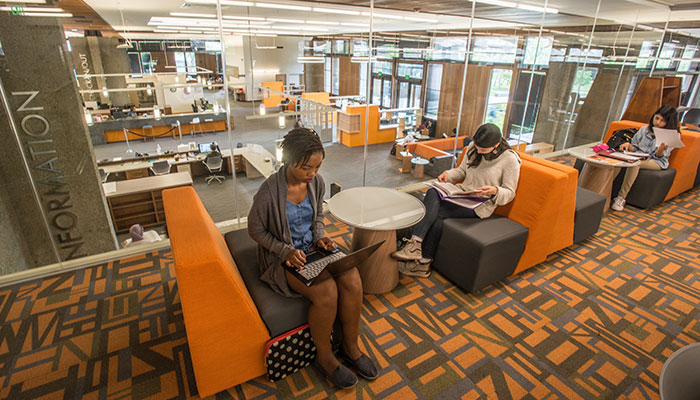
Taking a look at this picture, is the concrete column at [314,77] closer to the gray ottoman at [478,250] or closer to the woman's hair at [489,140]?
the woman's hair at [489,140]

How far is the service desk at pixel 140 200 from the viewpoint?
6473 mm

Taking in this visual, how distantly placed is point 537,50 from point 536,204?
4591 millimetres

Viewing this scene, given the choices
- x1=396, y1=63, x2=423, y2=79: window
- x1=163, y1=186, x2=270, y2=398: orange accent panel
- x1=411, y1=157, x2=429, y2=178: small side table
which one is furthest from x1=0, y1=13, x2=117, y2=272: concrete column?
x1=411, y1=157, x2=429, y2=178: small side table

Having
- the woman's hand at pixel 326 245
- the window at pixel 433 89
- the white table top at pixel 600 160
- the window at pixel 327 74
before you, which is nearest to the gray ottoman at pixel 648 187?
the white table top at pixel 600 160

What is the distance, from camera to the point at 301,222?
2205mm

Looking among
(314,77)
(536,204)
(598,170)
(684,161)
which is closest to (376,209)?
(536,204)

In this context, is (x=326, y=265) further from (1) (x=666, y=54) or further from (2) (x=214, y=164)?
(1) (x=666, y=54)

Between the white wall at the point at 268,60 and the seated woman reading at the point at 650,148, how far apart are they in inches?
200

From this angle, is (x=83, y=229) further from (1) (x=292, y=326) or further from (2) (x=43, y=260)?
(1) (x=292, y=326)

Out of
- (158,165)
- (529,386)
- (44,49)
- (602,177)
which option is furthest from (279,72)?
(529,386)

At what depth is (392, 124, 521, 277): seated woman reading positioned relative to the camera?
2.86 m

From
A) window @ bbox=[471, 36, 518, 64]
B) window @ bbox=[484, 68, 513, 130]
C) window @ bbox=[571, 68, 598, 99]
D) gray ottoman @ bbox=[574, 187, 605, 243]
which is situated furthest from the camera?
window @ bbox=[571, 68, 598, 99]

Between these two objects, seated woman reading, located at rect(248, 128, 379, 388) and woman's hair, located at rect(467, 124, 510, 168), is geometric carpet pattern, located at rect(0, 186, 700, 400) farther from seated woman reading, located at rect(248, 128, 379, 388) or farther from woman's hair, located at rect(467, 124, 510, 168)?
woman's hair, located at rect(467, 124, 510, 168)

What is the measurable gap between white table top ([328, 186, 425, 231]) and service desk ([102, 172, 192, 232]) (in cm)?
494
